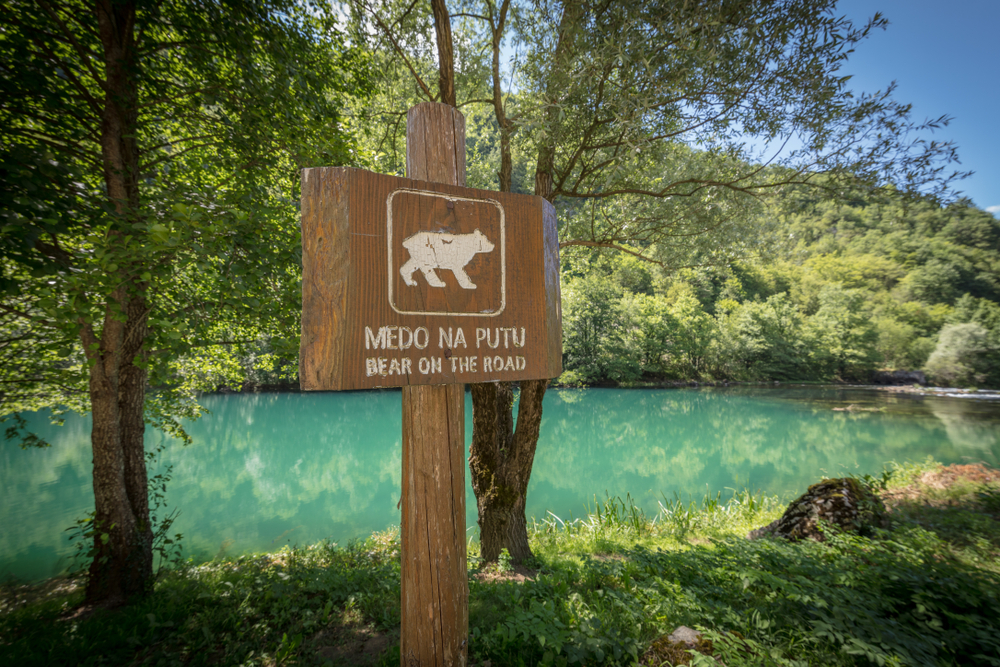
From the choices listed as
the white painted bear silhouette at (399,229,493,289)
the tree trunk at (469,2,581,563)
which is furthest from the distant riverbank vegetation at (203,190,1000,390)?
the white painted bear silhouette at (399,229,493,289)

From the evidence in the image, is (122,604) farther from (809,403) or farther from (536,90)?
(809,403)

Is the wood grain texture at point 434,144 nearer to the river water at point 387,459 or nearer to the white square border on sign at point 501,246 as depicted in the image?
the white square border on sign at point 501,246

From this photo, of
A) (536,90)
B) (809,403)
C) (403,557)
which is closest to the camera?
(403,557)

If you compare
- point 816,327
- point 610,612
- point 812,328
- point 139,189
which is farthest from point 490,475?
point 816,327

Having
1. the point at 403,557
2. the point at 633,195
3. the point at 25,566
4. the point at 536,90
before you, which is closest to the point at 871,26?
the point at 633,195

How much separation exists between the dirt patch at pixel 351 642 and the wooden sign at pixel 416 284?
5.62 feet

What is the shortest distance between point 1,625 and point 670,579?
404cm

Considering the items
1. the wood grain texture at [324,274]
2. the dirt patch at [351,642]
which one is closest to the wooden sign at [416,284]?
the wood grain texture at [324,274]

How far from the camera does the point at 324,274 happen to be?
3.81ft

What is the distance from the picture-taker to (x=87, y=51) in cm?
272

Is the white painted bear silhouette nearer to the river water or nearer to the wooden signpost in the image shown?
the wooden signpost

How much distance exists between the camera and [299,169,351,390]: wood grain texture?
1.13 metres

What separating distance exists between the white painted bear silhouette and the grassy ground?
1633mm

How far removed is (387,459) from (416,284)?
10.6m
